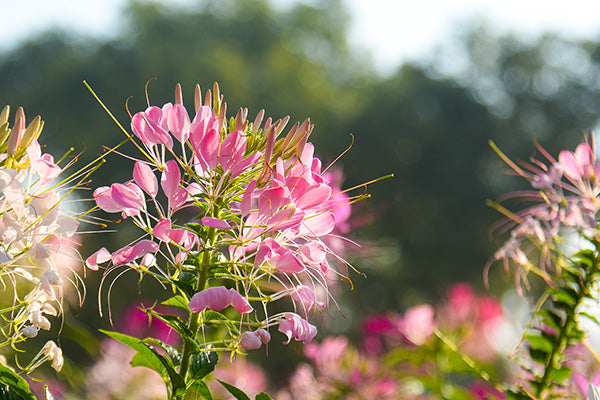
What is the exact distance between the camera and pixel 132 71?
18.7 meters

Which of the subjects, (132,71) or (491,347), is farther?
(132,71)

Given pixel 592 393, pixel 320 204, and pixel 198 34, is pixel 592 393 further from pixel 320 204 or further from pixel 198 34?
pixel 198 34

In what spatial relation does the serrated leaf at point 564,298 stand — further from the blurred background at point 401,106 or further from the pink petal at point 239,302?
the blurred background at point 401,106

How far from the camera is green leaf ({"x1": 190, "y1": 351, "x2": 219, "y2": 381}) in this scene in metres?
0.83

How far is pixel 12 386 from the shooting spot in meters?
0.81

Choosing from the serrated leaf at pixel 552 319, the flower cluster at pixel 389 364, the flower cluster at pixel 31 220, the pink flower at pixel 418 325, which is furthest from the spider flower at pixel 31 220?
the pink flower at pixel 418 325

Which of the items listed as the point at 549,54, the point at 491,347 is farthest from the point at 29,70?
the point at 491,347

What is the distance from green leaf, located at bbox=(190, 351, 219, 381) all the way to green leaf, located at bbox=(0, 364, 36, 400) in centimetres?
22

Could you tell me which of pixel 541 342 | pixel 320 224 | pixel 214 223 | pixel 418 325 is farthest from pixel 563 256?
pixel 418 325

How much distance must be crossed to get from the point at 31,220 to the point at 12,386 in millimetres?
226

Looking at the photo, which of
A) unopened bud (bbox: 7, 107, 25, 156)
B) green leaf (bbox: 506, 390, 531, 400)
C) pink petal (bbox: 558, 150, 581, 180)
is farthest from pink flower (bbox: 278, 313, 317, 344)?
pink petal (bbox: 558, 150, 581, 180)

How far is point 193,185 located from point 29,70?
21627 mm

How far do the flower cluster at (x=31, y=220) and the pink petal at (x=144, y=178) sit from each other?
119 millimetres

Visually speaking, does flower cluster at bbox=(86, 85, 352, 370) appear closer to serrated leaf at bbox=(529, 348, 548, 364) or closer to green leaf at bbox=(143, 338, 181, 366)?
green leaf at bbox=(143, 338, 181, 366)
